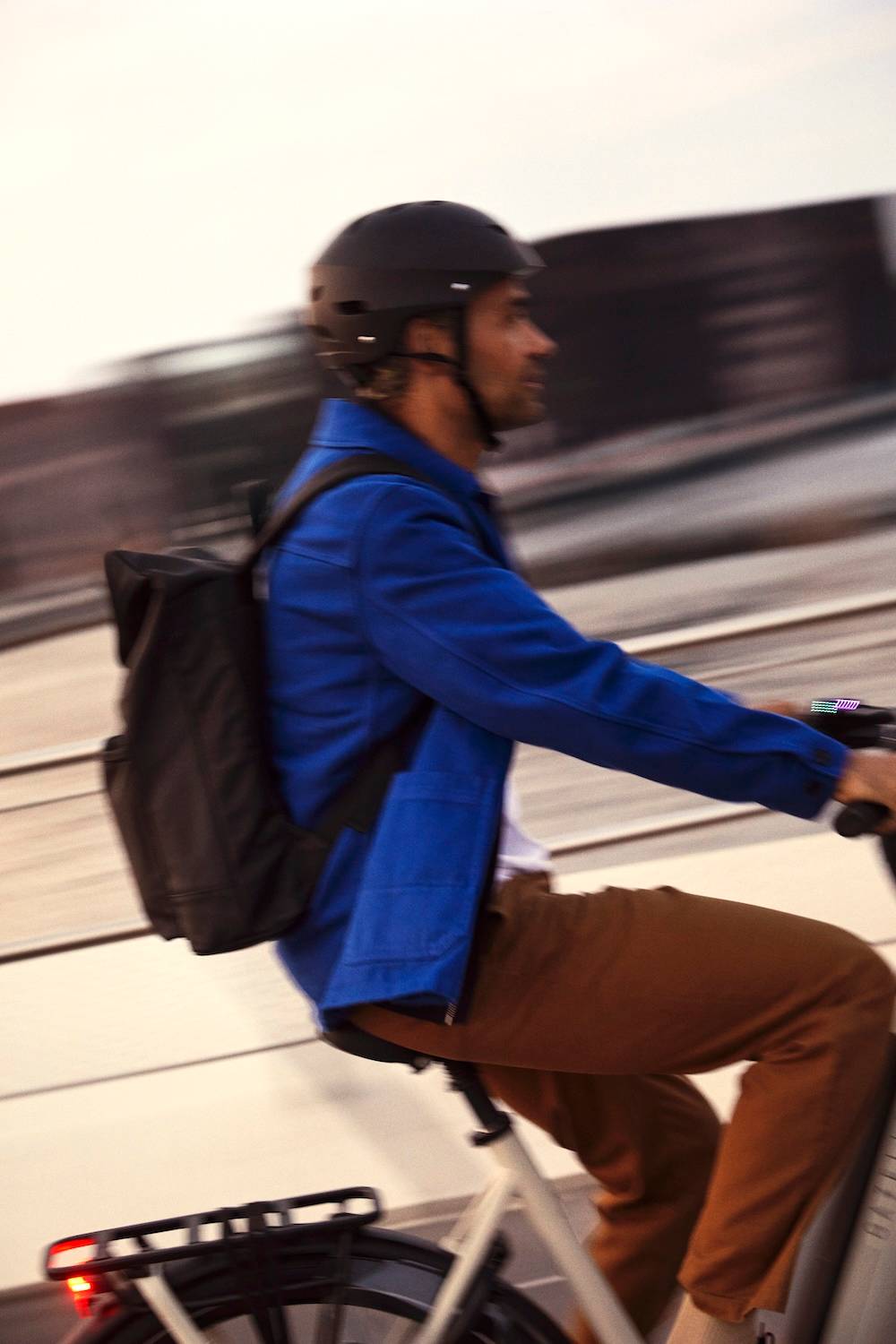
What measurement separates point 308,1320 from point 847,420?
2.12m

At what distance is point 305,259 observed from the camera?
293 centimetres

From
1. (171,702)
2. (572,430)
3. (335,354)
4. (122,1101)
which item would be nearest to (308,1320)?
(171,702)

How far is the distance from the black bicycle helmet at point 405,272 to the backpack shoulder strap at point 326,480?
141 mm

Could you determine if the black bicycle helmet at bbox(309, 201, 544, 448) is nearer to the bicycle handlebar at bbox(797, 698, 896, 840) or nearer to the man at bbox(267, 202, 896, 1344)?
the man at bbox(267, 202, 896, 1344)

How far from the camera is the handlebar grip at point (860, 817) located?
151 centimetres

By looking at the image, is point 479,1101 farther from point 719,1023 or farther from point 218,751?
point 218,751

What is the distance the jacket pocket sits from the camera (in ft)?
4.84

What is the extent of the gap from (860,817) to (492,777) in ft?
1.18

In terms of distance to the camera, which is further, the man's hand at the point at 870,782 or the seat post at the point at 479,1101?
the seat post at the point at 479,1101

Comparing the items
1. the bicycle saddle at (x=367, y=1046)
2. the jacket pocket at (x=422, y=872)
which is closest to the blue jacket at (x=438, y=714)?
the jacket pocket at (x=422, y=872)

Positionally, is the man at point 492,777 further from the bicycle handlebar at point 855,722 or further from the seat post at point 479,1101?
the bicycle handlebar at point 855,722

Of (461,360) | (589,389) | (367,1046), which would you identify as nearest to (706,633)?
(589,389)

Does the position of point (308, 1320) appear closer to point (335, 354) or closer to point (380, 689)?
point (380, 689)

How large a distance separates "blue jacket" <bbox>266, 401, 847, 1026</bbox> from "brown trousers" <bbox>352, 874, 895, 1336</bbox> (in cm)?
12
